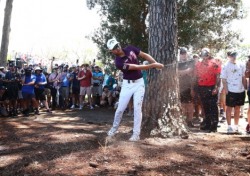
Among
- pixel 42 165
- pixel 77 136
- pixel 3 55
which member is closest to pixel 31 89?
pixel 3 55

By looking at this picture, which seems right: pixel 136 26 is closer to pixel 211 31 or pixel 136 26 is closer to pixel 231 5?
pixel 211 31

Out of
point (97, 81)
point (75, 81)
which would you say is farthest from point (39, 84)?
point (97, 81)

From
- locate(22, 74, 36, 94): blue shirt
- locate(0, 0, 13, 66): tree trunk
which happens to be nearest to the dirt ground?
locate(22, 74, 36, 94): blue shirt

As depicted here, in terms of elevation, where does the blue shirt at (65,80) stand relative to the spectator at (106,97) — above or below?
above

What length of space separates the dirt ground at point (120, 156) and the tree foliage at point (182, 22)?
8565 millimetres

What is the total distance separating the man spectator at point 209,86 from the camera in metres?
7.66

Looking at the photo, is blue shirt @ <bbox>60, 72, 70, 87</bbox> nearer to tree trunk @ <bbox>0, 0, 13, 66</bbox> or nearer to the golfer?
tree trunk @ <bbox>0, 0, 13, 66</bbox>

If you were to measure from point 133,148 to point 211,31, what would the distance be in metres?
11.7

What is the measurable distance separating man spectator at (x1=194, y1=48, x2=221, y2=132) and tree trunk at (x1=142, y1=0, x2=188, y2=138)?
1.65m

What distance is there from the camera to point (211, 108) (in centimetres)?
776

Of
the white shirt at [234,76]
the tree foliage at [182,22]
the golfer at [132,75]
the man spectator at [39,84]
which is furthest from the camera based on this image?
the tree foliage at [182,22]

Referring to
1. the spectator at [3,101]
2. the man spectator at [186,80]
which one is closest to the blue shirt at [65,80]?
the spectator at [3,101]

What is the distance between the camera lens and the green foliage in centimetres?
1391

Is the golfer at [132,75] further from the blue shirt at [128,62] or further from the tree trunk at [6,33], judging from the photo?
the tree trunk at [6,33]
